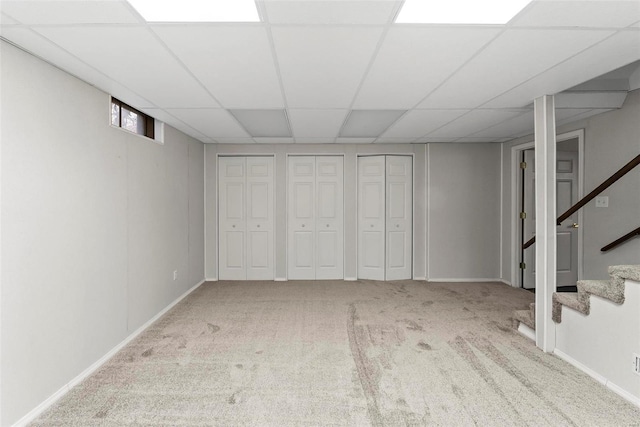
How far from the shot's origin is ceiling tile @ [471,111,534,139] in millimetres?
3740

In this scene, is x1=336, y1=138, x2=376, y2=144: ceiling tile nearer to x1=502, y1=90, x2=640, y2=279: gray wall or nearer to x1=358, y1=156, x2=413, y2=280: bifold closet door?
x1=358, y1=156, x2=413, y2=280: bifold closet door

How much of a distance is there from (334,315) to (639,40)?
341cm

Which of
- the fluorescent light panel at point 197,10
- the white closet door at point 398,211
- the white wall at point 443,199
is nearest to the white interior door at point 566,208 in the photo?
the white wall at point 443,199

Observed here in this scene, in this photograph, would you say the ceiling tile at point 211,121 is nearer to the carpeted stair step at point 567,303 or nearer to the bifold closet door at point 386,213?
the bifold closet door at point 386,213

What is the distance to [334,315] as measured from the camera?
3.85m

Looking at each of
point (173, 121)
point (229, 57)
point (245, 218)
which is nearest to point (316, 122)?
point (173, 121)

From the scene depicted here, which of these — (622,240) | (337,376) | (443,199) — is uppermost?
(443,199)

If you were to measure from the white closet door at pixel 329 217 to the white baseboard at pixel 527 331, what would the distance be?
2.83 m

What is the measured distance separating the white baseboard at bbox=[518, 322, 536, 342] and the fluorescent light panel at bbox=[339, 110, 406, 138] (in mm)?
2515

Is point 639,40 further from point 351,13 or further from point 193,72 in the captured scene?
point 193,72

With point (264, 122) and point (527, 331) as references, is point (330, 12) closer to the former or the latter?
point (264, 122)

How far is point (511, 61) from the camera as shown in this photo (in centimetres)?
220

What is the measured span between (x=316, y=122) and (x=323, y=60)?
67.2 inches

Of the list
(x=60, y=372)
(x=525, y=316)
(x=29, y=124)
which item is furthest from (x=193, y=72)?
(x=525, y=316)
